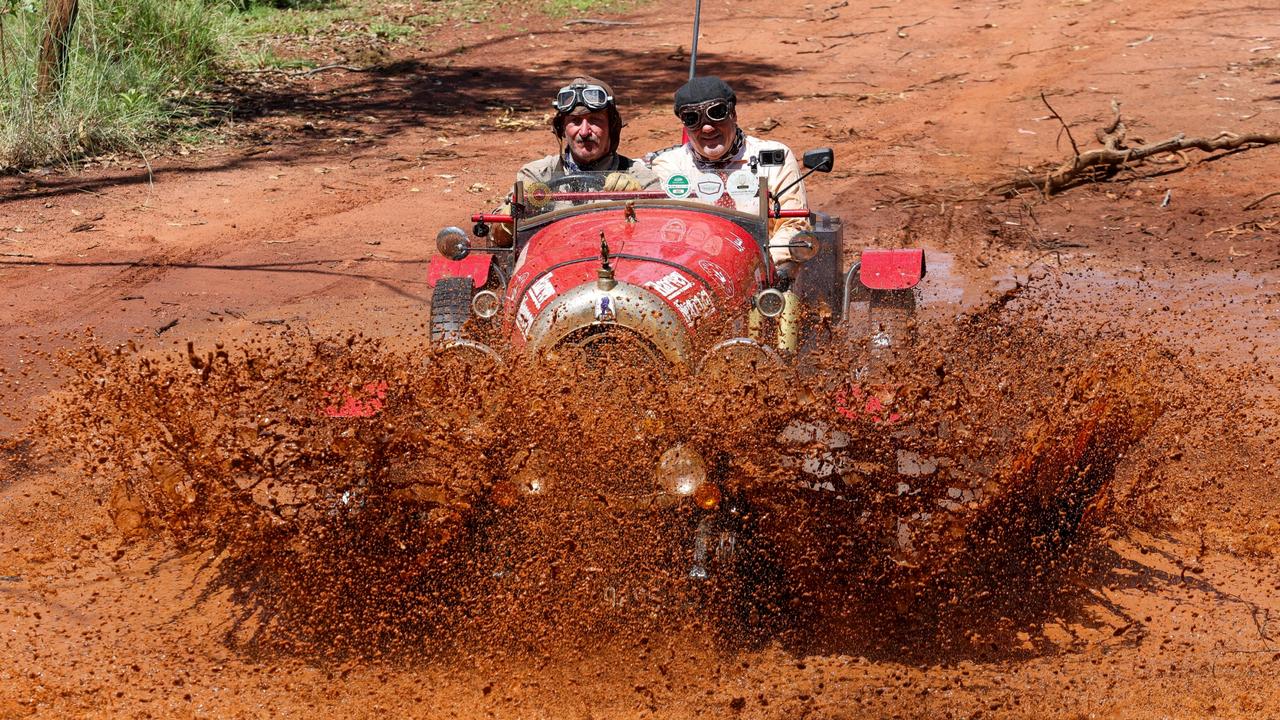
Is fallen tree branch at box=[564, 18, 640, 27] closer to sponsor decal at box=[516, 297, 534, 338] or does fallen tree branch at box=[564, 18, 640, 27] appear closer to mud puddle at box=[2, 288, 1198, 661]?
sponsor decal at box=[516, 297, 534, 338]

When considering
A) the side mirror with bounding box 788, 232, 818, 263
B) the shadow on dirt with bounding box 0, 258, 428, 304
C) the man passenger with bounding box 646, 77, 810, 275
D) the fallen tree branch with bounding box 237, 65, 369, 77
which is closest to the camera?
the side mirror with bounding box 788, 232, 818, 263

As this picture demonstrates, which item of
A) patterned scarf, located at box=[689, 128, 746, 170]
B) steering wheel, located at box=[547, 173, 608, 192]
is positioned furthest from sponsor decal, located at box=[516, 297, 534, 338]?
patterned scarf, located at box=[689, 128, 746, 170]

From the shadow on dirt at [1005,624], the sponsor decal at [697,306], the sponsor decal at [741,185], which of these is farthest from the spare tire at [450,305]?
the shadow on dirt at [1005,624]

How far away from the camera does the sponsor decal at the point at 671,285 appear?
5.38 m

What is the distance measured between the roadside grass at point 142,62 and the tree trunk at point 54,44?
82 mm

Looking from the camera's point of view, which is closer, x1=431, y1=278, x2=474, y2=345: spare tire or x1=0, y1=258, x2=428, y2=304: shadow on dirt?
x1=431, y1=278, x2=474, y2=345: spare tire

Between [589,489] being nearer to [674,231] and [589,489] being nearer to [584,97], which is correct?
[674,231]

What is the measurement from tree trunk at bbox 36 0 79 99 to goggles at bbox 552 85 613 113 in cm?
732

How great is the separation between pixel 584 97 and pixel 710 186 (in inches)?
32.2

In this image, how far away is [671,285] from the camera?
545 cm

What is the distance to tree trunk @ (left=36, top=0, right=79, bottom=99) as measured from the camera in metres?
12.3

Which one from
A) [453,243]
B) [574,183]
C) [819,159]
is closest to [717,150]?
[574,183]

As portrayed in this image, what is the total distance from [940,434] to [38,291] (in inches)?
277

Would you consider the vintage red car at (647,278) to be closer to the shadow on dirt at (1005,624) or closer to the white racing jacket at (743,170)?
the white racing jacket at (743,170)
